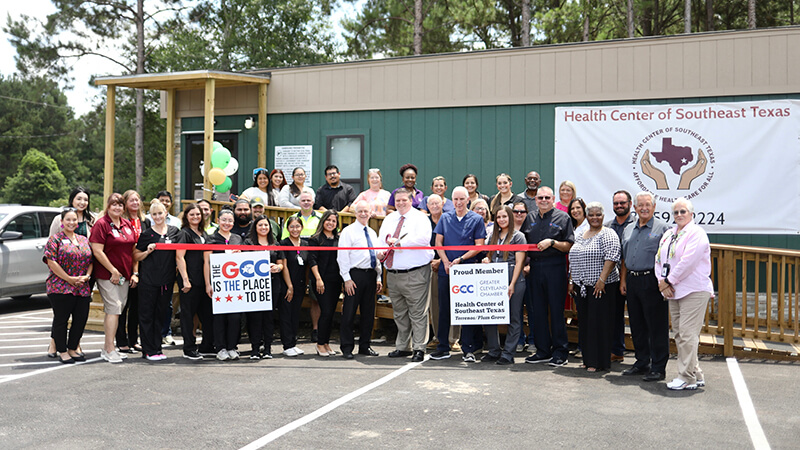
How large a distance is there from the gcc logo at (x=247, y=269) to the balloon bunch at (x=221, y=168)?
169 inches

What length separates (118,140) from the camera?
4203 cm

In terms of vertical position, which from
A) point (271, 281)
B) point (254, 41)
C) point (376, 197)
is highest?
point (254, 41)

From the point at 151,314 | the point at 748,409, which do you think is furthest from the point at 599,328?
the point at 151,314

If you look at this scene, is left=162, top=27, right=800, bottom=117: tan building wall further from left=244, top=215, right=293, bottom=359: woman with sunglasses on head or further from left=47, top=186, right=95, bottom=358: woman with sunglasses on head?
left=47, top=186, right=95, bottom=358: woman with sunglasses on head

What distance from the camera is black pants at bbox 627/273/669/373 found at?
7.12m

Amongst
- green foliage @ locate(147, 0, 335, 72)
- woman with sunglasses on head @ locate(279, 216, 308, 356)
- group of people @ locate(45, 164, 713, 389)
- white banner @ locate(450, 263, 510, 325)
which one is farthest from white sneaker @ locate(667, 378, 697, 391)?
green foliage @ locate(147, 0, 335, 72)

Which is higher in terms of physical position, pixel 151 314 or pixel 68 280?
pixel 68 280

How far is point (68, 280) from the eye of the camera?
25.7ft

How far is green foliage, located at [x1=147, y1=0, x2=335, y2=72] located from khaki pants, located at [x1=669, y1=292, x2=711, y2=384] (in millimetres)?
26352

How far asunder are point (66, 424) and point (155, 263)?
299 cm

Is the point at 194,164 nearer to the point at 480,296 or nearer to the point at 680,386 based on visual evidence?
the point at 480,296

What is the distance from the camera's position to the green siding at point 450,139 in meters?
11.4

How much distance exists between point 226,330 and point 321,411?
285 centimetres

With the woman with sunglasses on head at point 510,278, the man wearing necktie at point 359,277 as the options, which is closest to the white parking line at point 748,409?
the woman with sunglasses on head at point 510,278
